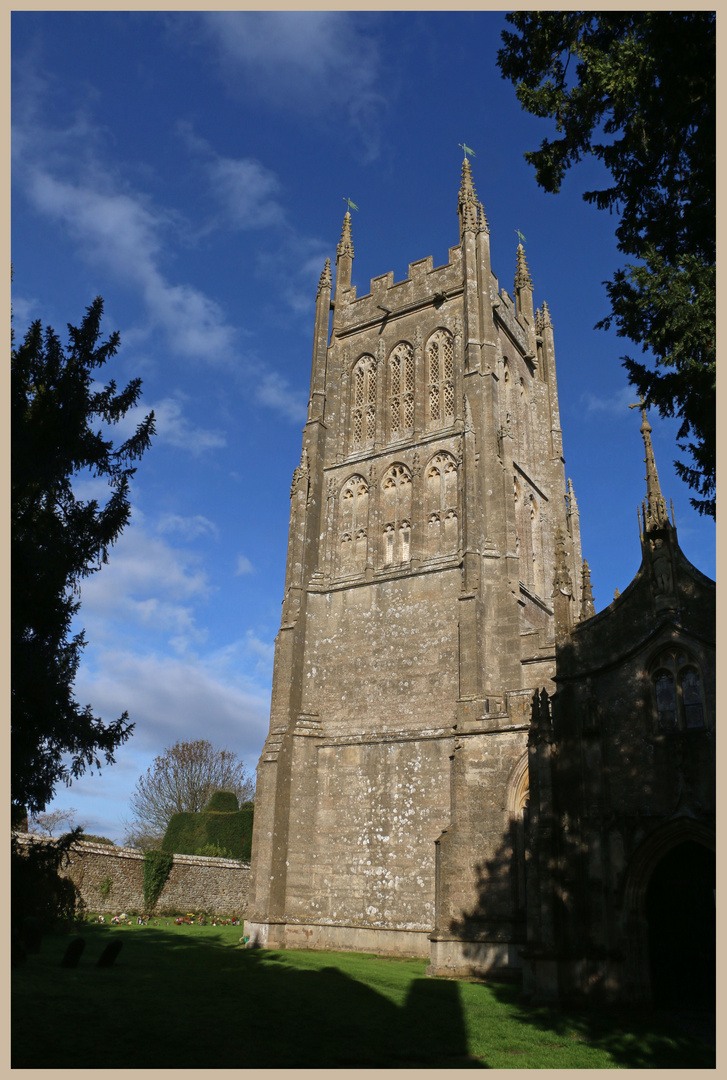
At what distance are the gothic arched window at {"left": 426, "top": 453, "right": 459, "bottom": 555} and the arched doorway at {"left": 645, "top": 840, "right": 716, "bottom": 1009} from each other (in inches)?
509

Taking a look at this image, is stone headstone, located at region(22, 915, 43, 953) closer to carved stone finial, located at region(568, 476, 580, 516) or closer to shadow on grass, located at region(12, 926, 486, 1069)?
shadow on grass, located at region(12, 926, 486, 1069)

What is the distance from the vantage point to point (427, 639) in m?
24.9

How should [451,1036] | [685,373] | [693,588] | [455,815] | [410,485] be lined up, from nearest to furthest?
[685,373] < [451,1036] < [693,588] < [455,815] < [410,485]

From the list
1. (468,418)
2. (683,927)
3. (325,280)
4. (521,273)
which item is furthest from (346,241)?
(683,927)

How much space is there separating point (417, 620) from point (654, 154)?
1621cm

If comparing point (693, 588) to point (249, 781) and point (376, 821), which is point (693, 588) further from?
point (249, 781)

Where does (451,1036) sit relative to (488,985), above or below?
above

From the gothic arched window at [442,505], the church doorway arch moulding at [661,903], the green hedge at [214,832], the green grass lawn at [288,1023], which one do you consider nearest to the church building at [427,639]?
the gothic arched window at [442,505]

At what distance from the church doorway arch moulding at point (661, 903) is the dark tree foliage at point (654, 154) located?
733cm

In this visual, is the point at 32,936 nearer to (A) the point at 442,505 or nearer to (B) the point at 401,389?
(A) the point at 442,505

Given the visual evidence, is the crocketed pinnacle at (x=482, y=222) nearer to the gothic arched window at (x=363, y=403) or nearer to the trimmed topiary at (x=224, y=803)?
the gothic arched window at (x=363, y=403)

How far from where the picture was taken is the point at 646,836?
49.1 feet

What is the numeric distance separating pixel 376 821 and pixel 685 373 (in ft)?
56.8

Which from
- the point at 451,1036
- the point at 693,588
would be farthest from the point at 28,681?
the point at 693,588
